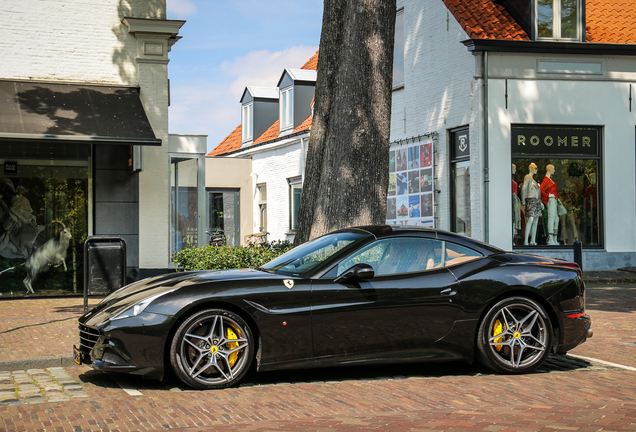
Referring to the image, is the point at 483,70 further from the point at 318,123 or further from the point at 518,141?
the point at 318,123

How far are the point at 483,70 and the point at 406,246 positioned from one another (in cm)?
1155

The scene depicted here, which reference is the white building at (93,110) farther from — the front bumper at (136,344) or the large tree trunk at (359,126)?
the front bumper at (136,344)

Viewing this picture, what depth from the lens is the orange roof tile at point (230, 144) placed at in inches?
1230

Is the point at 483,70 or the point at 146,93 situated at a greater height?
the point at 483,70

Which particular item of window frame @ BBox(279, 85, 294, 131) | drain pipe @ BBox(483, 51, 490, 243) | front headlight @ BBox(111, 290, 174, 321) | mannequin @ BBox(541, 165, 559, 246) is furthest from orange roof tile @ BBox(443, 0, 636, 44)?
front headlight @ BBox(111, 290, 174, 321)

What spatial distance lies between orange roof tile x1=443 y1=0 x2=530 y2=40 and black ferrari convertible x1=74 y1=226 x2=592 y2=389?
11515 millimetres

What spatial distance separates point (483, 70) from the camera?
16781 millimetres

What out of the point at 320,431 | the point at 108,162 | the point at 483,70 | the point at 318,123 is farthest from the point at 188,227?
the point at 320,431

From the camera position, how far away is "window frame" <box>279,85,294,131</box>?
25719 mm

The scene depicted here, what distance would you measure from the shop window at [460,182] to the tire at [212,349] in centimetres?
1232

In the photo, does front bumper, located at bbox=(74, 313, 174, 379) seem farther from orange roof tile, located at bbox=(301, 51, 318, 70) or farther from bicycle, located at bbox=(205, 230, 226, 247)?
orange roof tile, located at bbox=(301, 51, 318, 70)

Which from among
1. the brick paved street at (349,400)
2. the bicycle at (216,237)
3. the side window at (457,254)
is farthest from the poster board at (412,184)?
the side window at (457,254)

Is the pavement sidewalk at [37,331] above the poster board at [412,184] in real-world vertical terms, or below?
below

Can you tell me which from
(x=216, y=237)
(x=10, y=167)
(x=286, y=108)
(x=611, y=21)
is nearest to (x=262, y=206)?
(x=216, y=237)
